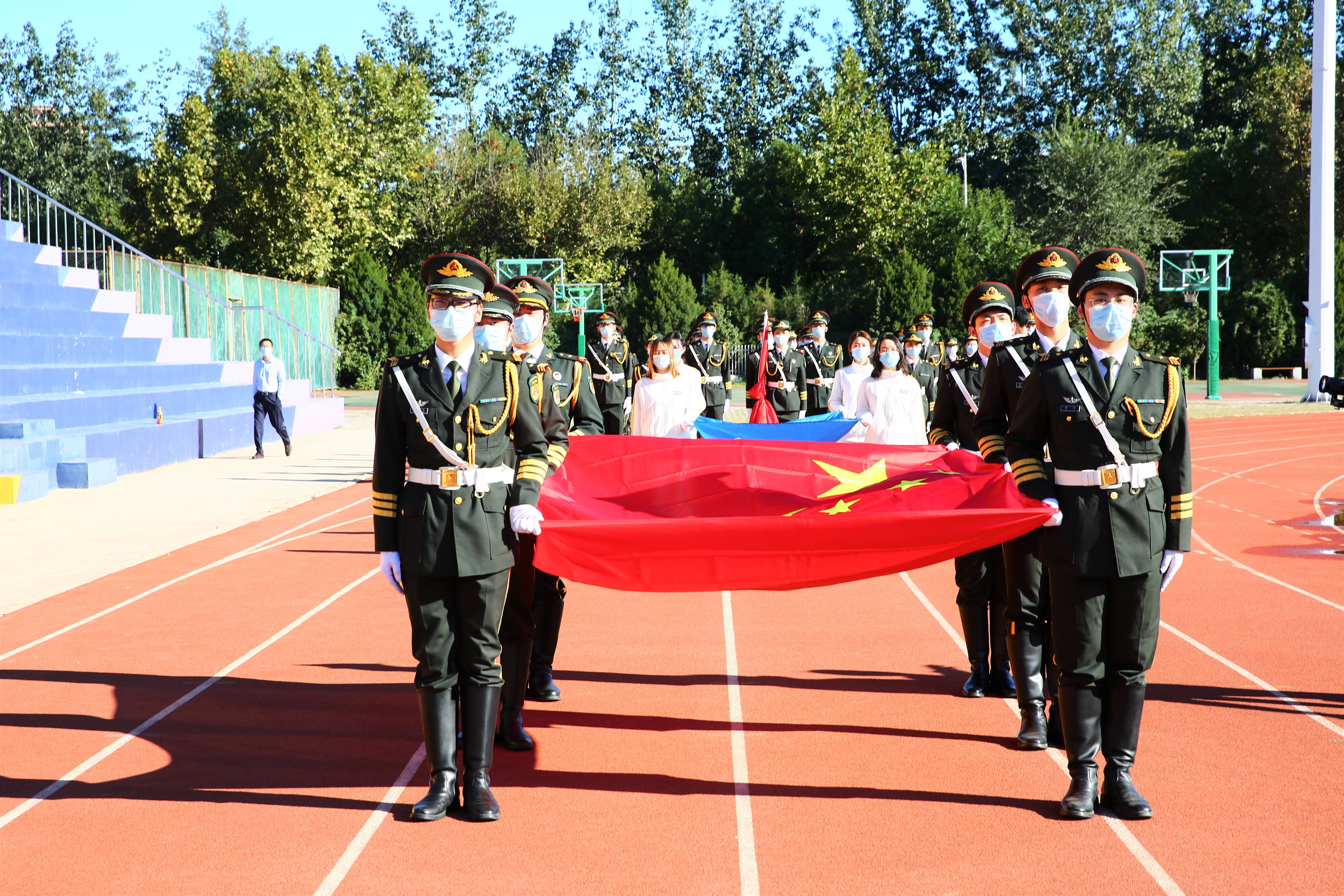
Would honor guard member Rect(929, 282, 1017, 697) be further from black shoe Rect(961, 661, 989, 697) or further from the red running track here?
the red running track

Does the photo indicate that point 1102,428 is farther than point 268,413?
No

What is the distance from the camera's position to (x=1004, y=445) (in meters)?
5.27

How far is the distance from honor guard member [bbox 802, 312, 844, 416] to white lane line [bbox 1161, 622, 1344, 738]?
32.2ft

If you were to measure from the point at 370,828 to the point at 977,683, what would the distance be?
10.2ft

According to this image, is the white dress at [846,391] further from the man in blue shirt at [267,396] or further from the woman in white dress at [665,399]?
the man in blue shirt at [267,396]

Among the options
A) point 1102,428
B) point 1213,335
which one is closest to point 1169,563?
point 1102,428

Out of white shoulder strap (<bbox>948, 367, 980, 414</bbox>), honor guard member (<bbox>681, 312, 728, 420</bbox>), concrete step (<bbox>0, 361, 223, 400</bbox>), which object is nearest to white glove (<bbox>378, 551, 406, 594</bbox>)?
white shoulder strap (<bbox>948, 367, 980, 414</bbox>)

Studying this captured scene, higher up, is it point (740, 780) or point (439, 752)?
point (439, 752)

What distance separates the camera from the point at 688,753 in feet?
17.3

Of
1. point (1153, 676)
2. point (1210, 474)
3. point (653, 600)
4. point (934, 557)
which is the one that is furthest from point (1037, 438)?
point (1210, 474)

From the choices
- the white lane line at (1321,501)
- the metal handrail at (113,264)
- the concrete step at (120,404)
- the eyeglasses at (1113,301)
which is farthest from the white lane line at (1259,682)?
the metal handrail at (113,264)

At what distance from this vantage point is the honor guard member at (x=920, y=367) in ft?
42.3

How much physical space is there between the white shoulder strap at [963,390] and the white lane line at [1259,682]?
1952 millimetres

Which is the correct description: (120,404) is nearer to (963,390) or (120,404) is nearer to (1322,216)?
(963,390)
